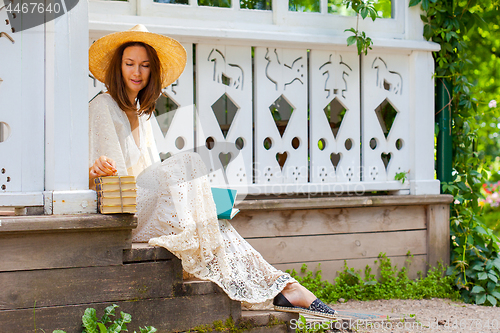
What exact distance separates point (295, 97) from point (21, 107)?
191 centimetres

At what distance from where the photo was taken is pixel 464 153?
3.64 meters

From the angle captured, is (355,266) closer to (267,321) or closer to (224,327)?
(267,321)

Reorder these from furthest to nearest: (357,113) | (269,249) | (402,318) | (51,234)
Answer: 1. (357,113)
2. (269,249)
3. (402,318)
4. (51,234)

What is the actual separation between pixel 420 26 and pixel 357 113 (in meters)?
0.89

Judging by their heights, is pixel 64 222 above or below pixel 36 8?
below

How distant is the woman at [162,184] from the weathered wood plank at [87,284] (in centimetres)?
13

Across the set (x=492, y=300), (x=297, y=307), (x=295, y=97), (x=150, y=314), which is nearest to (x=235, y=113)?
(x=295, y=97)

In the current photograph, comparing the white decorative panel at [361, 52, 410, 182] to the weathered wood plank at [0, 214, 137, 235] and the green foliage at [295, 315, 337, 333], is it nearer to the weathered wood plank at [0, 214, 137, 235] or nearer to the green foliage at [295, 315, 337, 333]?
the green foliage at [295, 315, 337, 333]

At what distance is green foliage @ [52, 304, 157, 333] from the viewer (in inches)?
76.0

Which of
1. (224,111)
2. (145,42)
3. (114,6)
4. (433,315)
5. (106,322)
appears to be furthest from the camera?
(224,111)

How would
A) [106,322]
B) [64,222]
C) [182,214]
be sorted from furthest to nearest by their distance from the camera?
1. [182,214]
2. [106,322]
3. [64,222]

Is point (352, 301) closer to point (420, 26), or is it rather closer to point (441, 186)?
point (441, 186)

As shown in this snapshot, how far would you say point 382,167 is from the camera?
349cm

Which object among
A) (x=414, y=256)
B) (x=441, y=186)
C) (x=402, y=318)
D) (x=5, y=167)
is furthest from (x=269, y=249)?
(x=5, y=167)
